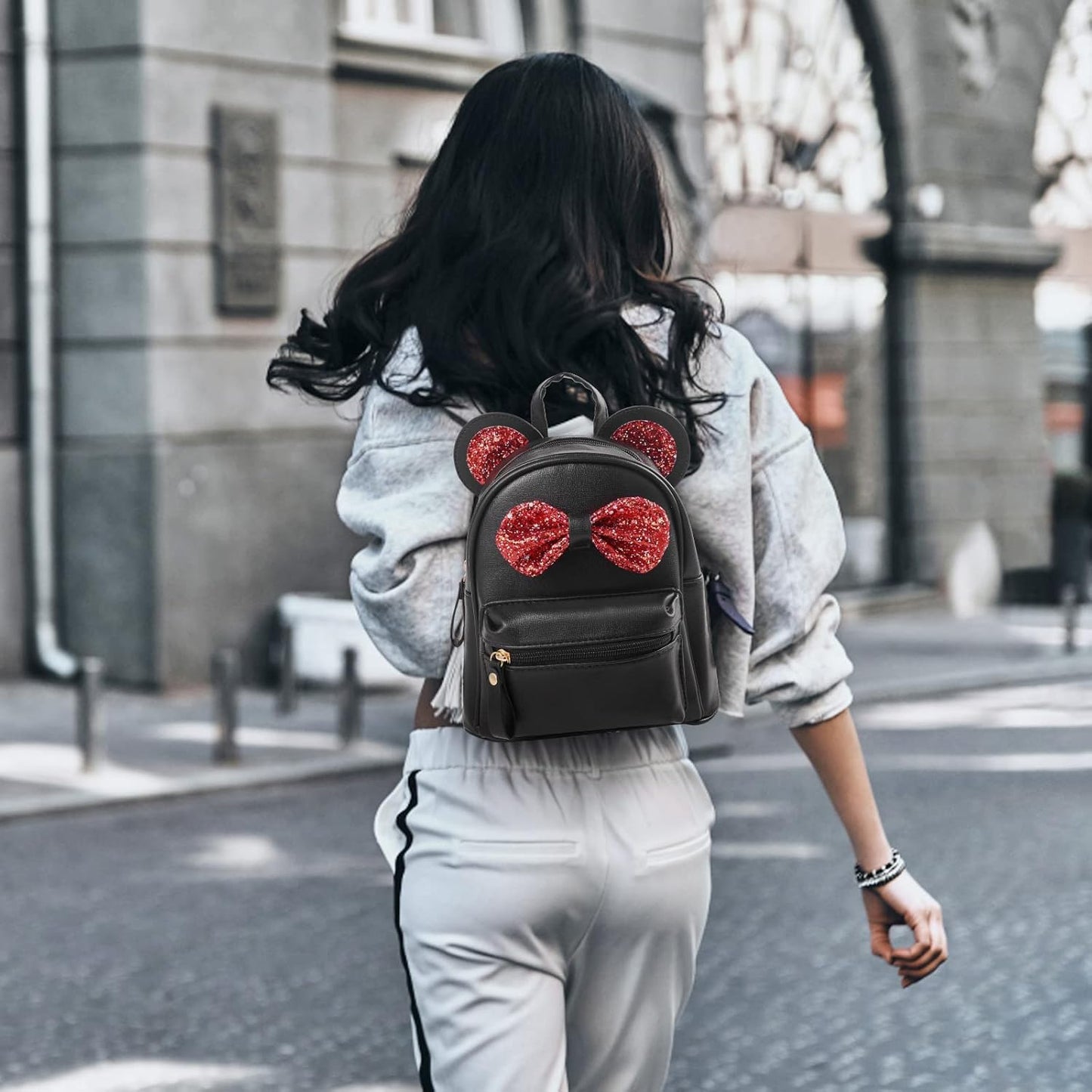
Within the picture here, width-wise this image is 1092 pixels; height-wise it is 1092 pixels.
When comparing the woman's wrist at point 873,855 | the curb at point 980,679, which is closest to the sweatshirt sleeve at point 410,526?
the woman's wrist at point 873,855

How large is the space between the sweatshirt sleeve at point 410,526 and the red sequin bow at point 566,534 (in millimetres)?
150

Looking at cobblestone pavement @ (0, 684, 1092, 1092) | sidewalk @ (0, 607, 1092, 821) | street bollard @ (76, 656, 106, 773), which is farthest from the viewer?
street bollard @ (76, 656, 106, 773)

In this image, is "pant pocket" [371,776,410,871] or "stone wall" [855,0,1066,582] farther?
"stone wall" [855,0,1066,582]

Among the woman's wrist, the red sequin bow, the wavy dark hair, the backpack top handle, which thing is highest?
the wavy dark hair

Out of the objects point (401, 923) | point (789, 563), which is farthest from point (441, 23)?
point (401, 923)

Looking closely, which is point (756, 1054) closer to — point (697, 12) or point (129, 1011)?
point (129, 1011)

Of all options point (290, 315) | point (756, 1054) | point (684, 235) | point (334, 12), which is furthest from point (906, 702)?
point (684, 235)

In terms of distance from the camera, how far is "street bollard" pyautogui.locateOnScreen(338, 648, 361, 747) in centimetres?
1005

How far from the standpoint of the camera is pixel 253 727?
35.7 feet

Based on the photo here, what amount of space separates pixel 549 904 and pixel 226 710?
758 centimetres

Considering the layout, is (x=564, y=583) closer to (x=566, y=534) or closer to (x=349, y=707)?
(x=566, y=534)

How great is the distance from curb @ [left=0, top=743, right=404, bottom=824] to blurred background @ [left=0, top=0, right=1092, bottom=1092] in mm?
28

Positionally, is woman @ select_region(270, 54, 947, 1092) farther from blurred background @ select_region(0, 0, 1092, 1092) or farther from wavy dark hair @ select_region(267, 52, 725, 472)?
blurred background @ select_region(0, 0, 1092, 1092)

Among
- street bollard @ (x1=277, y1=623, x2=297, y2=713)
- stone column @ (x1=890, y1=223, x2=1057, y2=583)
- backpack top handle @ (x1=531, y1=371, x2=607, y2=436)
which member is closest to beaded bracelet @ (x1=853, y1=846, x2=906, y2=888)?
backpack top handle @ (x1=531, y1=371, x2=607, y2=436)
